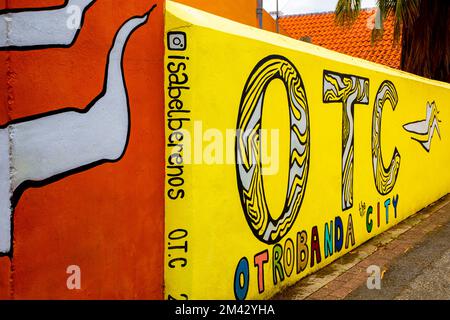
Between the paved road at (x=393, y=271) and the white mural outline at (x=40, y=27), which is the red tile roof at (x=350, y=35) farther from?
the white mural outline at (x=40, y=27)

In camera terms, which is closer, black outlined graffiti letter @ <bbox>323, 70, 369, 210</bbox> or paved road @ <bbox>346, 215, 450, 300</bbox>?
paved road @ <bbox>346, 215, 450, 300</bbox>

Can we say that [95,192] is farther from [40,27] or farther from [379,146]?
[379,146]

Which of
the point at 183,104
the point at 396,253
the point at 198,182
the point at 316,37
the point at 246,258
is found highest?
the point at 316,37

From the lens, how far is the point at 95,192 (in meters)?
2.73

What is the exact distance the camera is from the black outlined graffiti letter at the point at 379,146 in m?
6.22

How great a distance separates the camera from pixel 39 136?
2.47 meters

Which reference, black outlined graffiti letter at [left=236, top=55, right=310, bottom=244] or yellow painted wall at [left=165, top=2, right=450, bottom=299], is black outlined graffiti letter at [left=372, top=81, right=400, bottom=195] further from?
black outlined graffiti letter at [left=236, top=55, right=310, bottom=244]

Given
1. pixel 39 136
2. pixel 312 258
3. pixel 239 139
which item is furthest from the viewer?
pixel 312 258

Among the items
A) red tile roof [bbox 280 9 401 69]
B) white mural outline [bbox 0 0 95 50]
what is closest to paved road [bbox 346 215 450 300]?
white mural outline [bbox 0 0 95 50]

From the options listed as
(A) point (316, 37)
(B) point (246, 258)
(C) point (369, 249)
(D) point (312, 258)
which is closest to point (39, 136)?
(B) point (246, 258)

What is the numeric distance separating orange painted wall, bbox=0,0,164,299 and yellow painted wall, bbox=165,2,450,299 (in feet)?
0.41

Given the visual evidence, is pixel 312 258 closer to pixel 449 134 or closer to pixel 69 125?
pixel 69 125

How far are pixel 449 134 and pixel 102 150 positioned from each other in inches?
348

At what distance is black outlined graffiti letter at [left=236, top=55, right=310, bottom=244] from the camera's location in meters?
3.71
